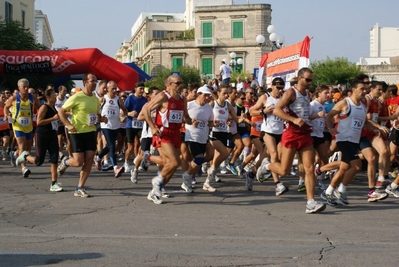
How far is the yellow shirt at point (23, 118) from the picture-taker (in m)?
15.3

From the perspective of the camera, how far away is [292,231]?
8.48 metres

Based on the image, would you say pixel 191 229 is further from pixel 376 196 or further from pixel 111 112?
pixel 111 112

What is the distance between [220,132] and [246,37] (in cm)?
6579

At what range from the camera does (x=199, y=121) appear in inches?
481

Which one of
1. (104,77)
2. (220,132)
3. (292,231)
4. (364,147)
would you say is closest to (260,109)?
(220,132)

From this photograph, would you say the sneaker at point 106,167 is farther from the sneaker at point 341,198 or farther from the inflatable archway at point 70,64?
the inflatable archway at point 70,64

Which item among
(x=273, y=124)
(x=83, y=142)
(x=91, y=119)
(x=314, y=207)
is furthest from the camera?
(x=273, y=124)

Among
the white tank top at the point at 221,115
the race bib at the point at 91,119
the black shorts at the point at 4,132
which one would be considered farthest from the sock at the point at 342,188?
the black shorts at the point at 4,132

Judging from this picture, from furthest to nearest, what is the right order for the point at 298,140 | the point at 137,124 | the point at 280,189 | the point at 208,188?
the point at 137,124 < the point at 208,188 < the point at 280,189 < the point at 298,140

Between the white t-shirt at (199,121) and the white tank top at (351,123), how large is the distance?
8.33 ft

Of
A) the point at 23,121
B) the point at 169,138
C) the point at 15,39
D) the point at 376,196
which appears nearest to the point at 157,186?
the point at 169,138

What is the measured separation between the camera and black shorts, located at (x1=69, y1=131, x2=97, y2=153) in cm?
1143

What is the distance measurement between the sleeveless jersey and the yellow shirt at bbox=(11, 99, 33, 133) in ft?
17.1

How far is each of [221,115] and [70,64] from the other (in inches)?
536
